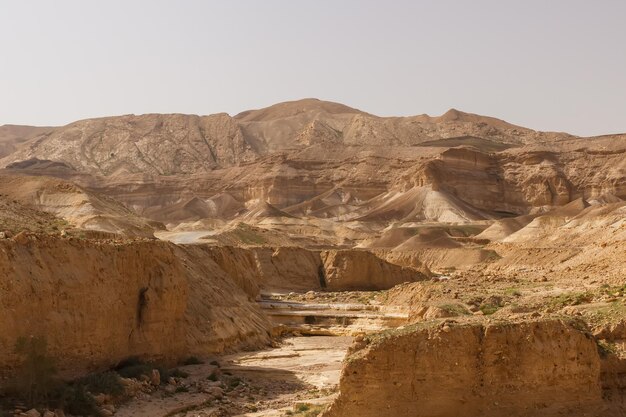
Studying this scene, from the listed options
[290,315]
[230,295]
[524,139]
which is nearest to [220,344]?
[230,295]

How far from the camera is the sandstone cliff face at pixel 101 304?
20.6m

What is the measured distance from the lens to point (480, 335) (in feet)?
51.6

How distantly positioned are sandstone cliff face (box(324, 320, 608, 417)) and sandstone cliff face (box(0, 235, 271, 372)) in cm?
839

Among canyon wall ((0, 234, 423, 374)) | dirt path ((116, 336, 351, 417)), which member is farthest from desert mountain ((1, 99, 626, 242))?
dirt path ((116, 336, 351, 417))

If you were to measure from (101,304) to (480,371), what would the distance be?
35.5 ft

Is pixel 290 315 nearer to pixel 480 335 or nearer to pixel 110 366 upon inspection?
pixel 110 366

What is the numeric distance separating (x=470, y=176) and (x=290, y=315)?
106 meters

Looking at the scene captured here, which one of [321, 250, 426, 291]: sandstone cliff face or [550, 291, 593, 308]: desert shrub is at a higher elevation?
[550, 291, 593, 308]: desert shrub

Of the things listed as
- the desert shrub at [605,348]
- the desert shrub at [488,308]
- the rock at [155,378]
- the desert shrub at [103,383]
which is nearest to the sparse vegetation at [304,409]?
the desert shrub at [103,383]

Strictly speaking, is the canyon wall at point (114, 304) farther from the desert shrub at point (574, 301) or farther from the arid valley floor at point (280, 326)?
the desert shrub at point (574, 301)

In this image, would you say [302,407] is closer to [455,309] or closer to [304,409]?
[304,409]

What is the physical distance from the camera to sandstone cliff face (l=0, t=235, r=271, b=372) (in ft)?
67.6

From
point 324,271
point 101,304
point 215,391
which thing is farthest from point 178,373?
point 324,271

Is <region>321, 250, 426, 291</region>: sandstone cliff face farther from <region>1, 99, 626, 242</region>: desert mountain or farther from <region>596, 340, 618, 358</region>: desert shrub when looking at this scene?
<region>1, 99, 626, 242</region>: desert mountain
